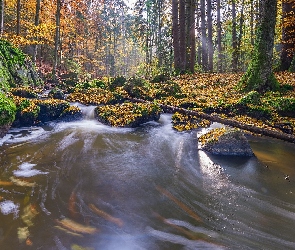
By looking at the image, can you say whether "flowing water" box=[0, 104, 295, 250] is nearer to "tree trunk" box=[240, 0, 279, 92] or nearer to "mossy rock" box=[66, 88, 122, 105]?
"tree trunk" box=[240, 0, 279, 92]

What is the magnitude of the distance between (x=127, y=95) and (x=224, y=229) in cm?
998

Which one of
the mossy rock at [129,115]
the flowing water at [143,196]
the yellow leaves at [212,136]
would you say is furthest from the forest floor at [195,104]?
the flowing water at [143,196]

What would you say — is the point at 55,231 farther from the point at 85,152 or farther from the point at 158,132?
the point at 158,132

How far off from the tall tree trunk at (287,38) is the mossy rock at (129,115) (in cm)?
880

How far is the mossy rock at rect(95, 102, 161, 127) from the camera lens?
9.63 metres

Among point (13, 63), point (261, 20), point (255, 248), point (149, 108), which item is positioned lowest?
point (255, 248)

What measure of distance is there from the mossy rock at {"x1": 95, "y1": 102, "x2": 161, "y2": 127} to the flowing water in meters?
1.97

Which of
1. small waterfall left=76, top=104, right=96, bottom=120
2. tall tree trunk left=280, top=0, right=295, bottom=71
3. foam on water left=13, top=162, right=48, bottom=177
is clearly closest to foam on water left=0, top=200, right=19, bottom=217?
foam on water left=13, top=162, right=48, bottom=177

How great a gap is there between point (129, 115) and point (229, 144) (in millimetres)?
4263

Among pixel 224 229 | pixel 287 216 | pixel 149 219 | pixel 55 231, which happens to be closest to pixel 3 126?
pixel 55 231

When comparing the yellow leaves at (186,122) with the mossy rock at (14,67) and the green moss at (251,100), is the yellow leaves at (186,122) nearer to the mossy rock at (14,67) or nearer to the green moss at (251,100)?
the green moss at (251,100)

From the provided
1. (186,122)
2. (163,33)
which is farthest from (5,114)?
(163,33)

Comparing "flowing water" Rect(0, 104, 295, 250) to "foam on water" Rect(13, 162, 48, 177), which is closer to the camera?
"flowing water" Rect(0, 104, 295, 250)

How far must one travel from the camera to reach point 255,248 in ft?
10.7
